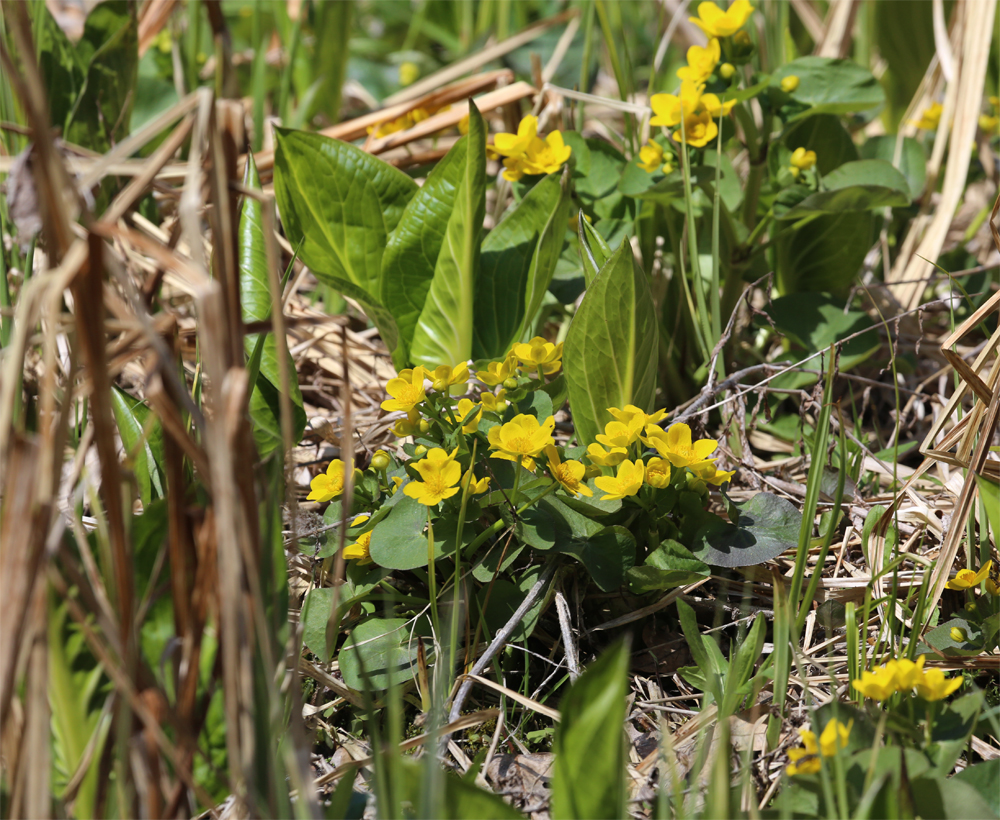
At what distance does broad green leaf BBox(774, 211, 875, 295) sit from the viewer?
6.59ft

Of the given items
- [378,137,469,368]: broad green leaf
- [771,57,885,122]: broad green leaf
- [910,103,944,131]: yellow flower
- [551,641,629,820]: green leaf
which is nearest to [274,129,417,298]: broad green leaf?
[378,137,469,368]: broad green leaf

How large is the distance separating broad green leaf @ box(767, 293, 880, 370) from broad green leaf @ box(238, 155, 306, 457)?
1053mm

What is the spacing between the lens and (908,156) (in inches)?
A: 89.7

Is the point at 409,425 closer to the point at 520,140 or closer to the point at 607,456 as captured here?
the point at 607,456

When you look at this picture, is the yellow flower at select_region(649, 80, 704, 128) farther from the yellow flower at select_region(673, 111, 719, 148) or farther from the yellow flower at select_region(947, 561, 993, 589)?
the yellow flower at select_region(947, 561, 993, 589)

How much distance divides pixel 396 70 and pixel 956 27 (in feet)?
7.73

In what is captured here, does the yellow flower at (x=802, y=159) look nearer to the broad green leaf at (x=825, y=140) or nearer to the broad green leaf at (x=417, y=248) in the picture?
the broad green leaf at (x=825, y=140)

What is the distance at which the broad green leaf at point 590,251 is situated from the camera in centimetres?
159

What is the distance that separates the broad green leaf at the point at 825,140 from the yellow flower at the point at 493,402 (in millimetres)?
1104

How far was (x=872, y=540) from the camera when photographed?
1.49 m

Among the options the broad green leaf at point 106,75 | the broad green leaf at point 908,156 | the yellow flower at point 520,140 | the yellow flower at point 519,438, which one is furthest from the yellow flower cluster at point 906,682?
the broad green leaf at point 106,75

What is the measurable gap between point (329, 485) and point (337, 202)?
2.56 ft

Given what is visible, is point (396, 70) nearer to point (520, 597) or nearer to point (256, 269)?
point (256, 269)

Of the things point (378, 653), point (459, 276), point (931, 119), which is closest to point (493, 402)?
point (378, 653)
